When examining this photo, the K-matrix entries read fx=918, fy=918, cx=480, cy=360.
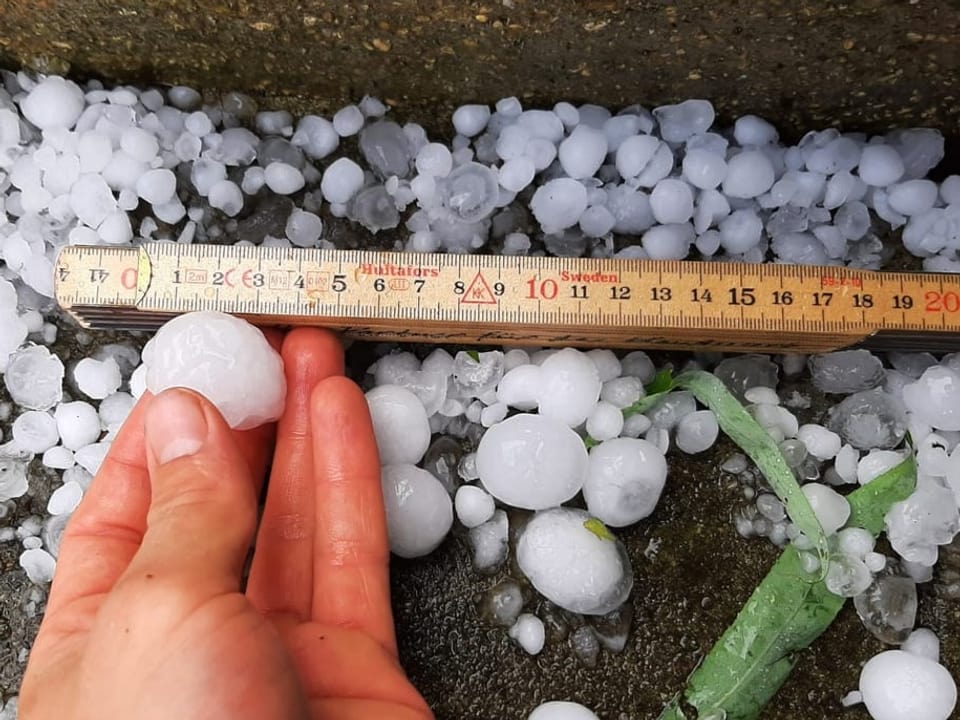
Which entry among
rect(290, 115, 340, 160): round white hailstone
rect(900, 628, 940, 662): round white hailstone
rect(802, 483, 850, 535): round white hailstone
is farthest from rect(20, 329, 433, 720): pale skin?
rect(900, 628, 940, 662): round white hailstone

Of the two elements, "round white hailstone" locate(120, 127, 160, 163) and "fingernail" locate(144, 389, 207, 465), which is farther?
"round white hailstone" locate(120, 127, 160, 163)

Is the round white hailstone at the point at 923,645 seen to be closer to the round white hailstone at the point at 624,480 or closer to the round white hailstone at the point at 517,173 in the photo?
the round white hailstone at the point at 624,480

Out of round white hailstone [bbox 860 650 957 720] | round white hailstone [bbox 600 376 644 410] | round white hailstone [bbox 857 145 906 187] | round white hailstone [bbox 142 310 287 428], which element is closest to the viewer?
round white hailstone [bbox 142 310 287 428]

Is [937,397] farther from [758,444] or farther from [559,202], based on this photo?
[559,202]

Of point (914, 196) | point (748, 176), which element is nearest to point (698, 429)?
point (748, 176)

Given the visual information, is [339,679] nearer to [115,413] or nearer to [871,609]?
[115,413]

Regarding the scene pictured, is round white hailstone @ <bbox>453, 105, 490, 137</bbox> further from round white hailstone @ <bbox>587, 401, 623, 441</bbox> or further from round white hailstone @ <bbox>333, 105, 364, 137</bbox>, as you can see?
round white hailstone @ <bbox>587, 401, 623, 441</bbox>

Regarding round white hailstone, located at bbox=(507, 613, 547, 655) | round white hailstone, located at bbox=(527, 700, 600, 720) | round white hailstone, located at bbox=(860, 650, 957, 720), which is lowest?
round white hailstone, located at bbox=(527, 700, 600, 720)
